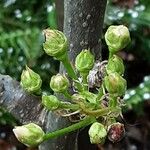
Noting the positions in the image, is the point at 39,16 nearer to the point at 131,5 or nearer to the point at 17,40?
the point at 17,40

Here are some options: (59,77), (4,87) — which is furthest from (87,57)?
(4,87)

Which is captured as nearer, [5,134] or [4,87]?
[4,87]

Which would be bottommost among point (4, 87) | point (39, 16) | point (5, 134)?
point (5, 134)

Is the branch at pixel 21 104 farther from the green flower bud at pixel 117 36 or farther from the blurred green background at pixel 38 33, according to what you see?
the blurred green background at pixel 38 33

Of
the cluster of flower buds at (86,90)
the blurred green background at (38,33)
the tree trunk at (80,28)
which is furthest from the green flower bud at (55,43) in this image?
the blurred green background at (38,33)

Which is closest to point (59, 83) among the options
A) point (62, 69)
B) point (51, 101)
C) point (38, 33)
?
point (51, 101)

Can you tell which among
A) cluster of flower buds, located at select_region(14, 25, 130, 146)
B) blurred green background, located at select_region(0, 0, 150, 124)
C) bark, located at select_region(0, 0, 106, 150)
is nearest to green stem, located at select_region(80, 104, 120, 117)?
cluster of flower buds, located at select_region(14, 25, 130, 146)
